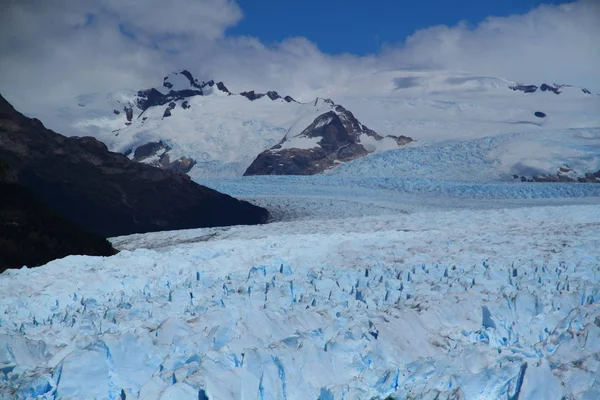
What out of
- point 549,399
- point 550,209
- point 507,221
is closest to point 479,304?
point 549,399

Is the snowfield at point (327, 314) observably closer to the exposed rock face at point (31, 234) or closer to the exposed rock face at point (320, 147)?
the exposed rock face at point (31, 234)

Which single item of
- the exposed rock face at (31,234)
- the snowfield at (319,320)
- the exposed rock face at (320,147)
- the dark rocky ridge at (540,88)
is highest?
the dark rocky ridge at (540,88)

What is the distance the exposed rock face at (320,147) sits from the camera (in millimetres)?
56062

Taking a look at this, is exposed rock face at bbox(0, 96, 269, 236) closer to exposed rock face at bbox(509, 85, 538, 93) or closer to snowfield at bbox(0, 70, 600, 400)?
snowfield at bbox(0, 70, 600, 400)

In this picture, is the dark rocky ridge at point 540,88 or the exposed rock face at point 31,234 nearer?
the exposed rock face at point 31,234

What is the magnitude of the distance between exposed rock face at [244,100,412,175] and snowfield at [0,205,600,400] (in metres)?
39.2

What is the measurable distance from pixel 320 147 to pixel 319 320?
4974cm

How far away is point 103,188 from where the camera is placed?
27.9 meters

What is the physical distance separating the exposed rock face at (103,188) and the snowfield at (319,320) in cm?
1117

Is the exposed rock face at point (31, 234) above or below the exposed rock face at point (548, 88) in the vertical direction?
below

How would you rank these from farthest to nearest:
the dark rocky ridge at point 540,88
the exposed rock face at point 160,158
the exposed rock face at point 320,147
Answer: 1. the dark rocky ridge at point 540,88
2. the exposed rock face at point 160,158
3. the exposed rock face at point 320,147

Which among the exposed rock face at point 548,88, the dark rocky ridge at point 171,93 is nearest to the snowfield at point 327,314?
the dark rocky ridge at point 171,93

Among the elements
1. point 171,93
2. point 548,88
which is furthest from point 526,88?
point 171,93

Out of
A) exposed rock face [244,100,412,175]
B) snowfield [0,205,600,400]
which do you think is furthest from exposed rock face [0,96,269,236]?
exposed rock face [244,100,412,175]
